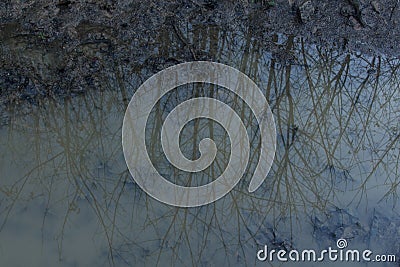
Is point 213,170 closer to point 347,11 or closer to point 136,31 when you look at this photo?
point 136,31

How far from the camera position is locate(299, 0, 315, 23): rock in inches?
99.7

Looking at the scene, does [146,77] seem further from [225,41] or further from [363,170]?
[363,170]

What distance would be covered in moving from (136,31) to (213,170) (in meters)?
0.80

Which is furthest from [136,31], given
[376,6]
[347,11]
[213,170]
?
[376,6]

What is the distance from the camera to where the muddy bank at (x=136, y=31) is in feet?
7.46

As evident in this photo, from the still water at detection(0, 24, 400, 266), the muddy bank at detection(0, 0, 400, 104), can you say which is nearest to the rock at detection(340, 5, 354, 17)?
the muddy bank at detection(0, 0, 400, 104)

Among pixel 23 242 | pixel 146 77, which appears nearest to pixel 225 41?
pixel 146 77

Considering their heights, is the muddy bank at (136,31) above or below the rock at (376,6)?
below

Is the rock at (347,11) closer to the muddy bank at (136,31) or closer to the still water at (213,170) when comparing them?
the muddy bank at (136,31)

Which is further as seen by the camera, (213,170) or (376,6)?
(376,6)

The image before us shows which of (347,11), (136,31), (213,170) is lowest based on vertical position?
(213,170)

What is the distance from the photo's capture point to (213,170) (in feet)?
6.82

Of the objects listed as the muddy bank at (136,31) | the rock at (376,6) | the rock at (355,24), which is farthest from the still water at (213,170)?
the rock at (376,6)

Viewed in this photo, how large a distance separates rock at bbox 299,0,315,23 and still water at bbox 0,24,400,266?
189mm
